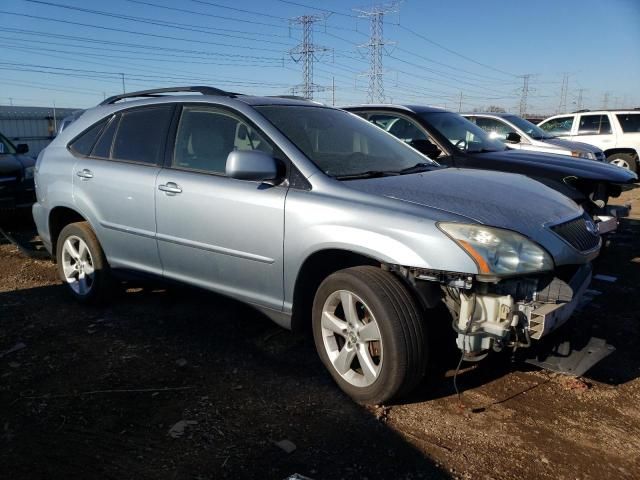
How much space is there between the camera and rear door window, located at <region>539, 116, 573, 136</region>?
1483 centimetres

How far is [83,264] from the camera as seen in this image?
4625 mm

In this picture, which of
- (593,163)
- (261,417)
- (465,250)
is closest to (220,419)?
(261,417)

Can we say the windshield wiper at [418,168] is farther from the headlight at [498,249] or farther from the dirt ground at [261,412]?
the dirt ground at [261,412]

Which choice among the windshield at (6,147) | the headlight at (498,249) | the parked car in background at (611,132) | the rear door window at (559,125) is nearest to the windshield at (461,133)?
the headlight at (498,249)

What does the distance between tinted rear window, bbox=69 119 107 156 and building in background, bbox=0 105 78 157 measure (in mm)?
15718

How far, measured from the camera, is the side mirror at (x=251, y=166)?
10.4ft

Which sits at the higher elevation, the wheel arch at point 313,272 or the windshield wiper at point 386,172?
the windshield wiper at point 386,172

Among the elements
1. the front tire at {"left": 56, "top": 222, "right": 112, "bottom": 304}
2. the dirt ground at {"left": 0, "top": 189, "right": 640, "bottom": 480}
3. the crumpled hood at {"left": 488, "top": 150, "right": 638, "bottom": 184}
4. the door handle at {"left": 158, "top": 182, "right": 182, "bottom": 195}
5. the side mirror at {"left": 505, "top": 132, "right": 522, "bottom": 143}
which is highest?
the side mirror at {"left": 505, "top": 132, "right": 522, "bottom": 143}

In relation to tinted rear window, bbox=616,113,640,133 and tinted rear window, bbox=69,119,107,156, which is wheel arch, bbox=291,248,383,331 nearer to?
tinted rear window, bbox=69,119,107,156

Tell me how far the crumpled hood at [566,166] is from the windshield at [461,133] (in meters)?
0.20

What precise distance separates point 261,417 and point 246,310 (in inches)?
63.5

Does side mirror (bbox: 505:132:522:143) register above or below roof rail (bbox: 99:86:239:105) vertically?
below

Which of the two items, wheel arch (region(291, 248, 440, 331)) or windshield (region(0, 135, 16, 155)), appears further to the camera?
windshield (region(0, 135, 16, 155))

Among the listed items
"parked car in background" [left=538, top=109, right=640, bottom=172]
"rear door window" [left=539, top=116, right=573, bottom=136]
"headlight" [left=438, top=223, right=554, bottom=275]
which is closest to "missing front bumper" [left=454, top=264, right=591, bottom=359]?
"headlight" [left=438, top=223, right=554, bottom=275]
